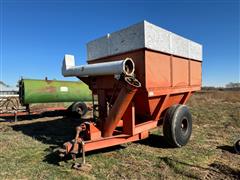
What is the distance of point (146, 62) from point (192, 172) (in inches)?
84.3

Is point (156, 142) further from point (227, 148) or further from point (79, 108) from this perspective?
point (79, 108)

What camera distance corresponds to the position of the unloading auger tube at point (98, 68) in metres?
4.39

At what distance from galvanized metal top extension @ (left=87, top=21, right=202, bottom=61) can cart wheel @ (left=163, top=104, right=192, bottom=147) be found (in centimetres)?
135

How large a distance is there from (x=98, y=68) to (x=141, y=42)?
0.99m

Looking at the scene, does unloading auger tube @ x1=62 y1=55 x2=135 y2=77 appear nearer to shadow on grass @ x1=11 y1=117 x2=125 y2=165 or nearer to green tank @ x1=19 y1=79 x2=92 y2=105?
shadow on grass @ x1=11 y1=117 x2=125 y2=165

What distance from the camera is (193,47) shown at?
260 inches

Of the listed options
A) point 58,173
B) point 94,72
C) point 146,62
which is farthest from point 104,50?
point 58,173

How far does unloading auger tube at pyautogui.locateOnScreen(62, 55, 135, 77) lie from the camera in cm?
439

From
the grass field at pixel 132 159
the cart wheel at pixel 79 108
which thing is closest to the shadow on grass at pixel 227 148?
the grass field at pixel 132 159

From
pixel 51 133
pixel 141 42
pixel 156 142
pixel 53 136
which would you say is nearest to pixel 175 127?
pixel 156 142

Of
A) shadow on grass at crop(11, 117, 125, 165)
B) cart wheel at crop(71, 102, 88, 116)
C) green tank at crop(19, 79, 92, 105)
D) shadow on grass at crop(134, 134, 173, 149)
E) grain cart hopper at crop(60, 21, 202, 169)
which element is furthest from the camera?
cart wheel at crop(71, 102, 88, 116)

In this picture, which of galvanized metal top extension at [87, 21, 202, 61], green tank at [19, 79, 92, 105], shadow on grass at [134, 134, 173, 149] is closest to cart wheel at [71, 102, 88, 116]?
green tank at [19, 79, 92, 105]

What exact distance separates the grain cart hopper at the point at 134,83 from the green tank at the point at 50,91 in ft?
13.8

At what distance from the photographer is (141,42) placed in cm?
469
